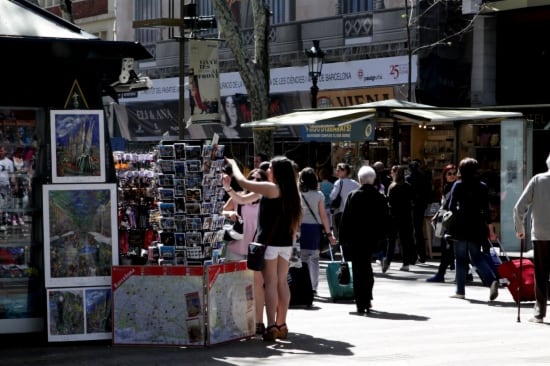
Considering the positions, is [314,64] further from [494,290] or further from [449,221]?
[494,290]

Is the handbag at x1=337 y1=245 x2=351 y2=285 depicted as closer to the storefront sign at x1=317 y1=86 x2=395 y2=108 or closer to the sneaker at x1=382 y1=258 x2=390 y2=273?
the sneaker at x1=382 y1=258 x2=390 y2=273

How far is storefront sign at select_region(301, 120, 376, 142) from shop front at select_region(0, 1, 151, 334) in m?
10.5

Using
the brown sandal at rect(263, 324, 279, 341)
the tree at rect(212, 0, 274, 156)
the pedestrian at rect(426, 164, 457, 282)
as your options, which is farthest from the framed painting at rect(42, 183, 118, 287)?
the tree at rect(212, 0, 274, 156)

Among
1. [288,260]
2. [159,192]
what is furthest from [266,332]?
[159,192]

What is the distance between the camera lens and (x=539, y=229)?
1243 cm

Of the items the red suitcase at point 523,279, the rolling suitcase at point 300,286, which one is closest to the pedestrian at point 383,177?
the red suitcase at point 523,279

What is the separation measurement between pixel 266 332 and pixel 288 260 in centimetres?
72

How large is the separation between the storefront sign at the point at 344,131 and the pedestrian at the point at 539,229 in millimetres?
8715

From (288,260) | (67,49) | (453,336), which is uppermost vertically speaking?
(67,49)

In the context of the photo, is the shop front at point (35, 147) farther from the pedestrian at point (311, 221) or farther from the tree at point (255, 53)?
the tree at point (255, 53)

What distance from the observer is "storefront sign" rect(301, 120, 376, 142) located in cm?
2122

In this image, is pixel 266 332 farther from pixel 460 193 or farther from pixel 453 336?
pixel 460 193

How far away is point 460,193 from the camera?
1475 cm

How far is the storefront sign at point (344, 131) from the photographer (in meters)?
21.2
